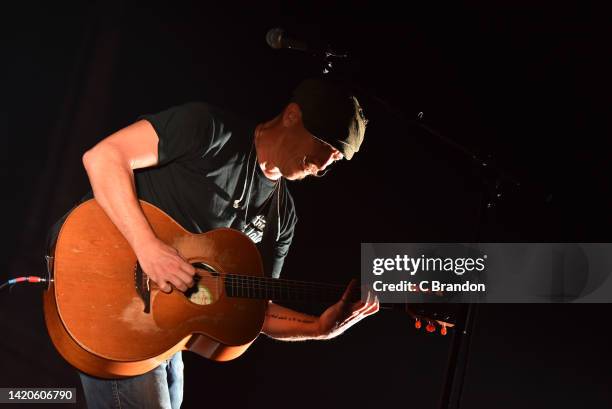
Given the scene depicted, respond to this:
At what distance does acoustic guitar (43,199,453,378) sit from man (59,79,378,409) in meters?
0.06

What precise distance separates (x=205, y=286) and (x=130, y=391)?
377 millimetres

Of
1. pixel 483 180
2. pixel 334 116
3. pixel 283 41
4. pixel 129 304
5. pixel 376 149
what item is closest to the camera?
pixel 129 304

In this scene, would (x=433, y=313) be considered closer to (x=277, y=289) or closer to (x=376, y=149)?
(x=277, y=289)

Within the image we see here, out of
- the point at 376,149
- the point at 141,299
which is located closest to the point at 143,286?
the point at 141,299

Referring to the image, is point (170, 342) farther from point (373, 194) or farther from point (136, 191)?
point (373, 194)

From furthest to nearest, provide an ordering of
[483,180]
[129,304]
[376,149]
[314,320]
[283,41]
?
[376,149] < [314,320] < [483,180] < [283,41] < [129,304]

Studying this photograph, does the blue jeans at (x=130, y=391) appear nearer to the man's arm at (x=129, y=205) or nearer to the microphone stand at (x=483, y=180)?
the man's arm at (x=129, y=205)

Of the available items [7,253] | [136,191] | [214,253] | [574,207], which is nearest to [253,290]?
[214,253]

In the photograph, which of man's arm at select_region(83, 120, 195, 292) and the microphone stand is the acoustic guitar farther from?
the microphone stand

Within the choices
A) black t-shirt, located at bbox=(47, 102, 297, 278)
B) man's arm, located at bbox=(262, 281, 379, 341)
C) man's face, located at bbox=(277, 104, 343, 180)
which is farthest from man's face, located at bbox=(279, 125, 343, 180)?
man's arm, located at bbox=(262, 281, 379, 341)

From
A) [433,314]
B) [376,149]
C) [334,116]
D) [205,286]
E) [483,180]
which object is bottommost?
[205,286]

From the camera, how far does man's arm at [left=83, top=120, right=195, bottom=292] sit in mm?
1840

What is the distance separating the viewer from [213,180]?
218 cm

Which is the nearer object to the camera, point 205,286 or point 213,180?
point 205,286
